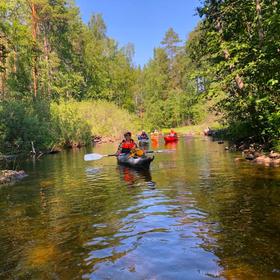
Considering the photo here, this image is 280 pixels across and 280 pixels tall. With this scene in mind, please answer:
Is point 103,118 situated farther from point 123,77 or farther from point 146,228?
point 146,228

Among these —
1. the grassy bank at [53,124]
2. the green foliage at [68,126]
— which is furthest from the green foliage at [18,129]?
the green foliage at [68,126]

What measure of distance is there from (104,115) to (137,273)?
36.7m

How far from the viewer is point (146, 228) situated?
24.9 feet

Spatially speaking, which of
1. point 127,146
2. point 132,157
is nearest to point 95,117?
point 127,146

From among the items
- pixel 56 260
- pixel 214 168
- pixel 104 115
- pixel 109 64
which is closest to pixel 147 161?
pixel 214 168

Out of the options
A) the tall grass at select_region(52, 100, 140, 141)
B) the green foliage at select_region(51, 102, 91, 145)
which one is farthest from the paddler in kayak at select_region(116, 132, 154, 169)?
the tall grass at select_region(52, 100, 140, 141)

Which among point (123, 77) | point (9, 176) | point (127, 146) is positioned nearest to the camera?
point (9, 176)

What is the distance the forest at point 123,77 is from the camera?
17.0 meters

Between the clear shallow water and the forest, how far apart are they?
5.42 m

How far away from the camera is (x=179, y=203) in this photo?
9.56m

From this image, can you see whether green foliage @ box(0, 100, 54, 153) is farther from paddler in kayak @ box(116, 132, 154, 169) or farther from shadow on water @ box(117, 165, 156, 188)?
shadow on water @ box(117, 165, 156, 188)

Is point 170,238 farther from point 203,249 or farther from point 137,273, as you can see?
Answer: point 137,273

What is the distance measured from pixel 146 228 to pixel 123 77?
200 feet

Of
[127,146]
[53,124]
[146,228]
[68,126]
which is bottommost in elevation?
[146,228]
